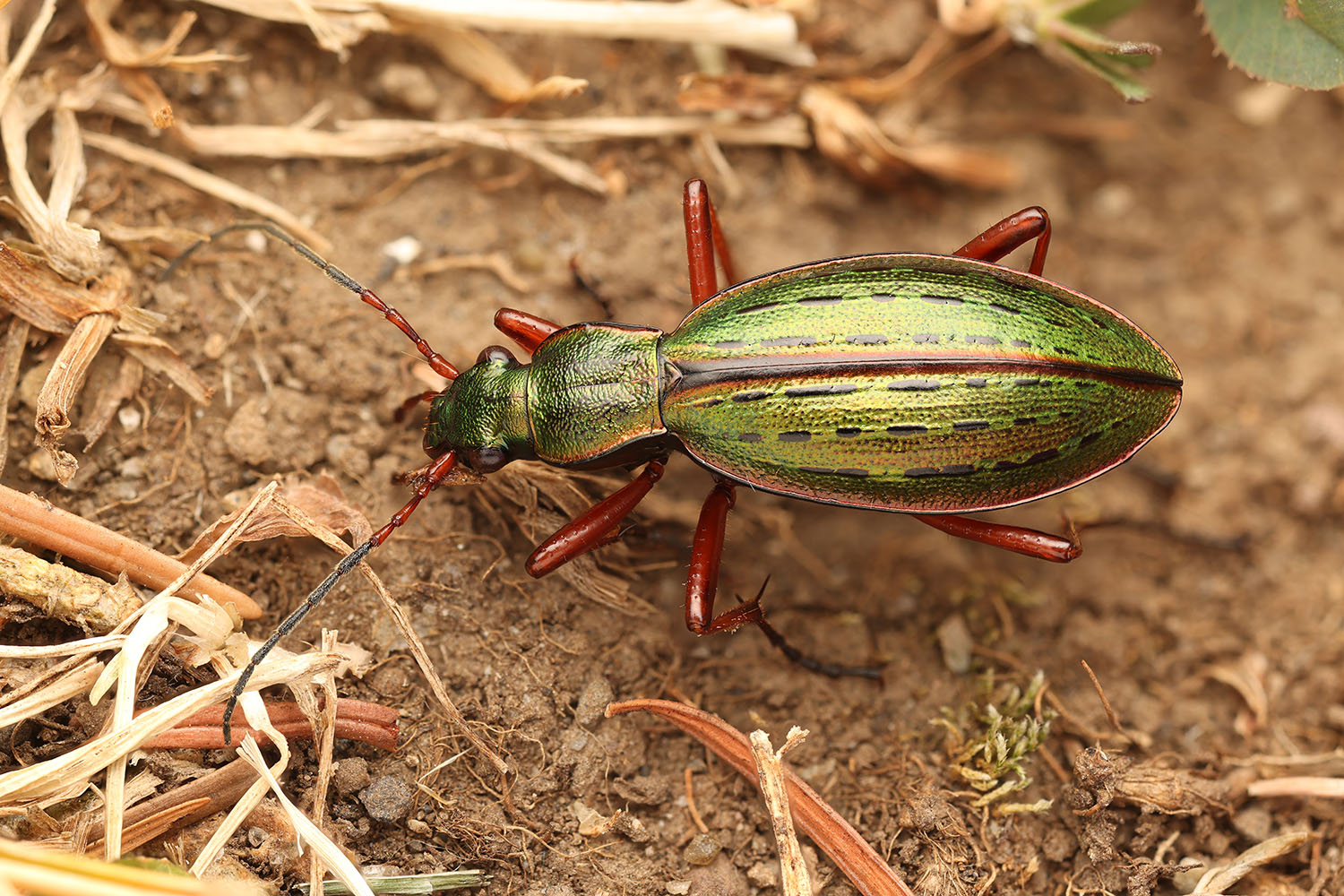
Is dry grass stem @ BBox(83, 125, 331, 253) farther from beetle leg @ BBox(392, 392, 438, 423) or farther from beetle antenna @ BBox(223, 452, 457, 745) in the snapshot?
beetle antenna @ BBox(223, 452, 457, 745)

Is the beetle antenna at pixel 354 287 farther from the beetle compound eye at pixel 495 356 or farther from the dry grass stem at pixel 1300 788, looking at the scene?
the dry grass stem at pixel 1300 788

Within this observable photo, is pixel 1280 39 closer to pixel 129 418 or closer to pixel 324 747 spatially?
pixel 324 747

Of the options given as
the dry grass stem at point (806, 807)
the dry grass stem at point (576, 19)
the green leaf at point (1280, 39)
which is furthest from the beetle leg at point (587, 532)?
A: the green leaf at point (1280, 39)

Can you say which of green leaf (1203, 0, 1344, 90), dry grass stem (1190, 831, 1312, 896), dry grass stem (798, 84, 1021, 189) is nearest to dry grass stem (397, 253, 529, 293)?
Answer: dry grass stem (798, 84, 1021, 189)

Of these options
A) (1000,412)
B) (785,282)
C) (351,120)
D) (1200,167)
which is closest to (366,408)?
(351,120)

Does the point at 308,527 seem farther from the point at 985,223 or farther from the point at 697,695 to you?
the point at 985,223

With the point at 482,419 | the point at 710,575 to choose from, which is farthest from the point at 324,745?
the point at 710,575
